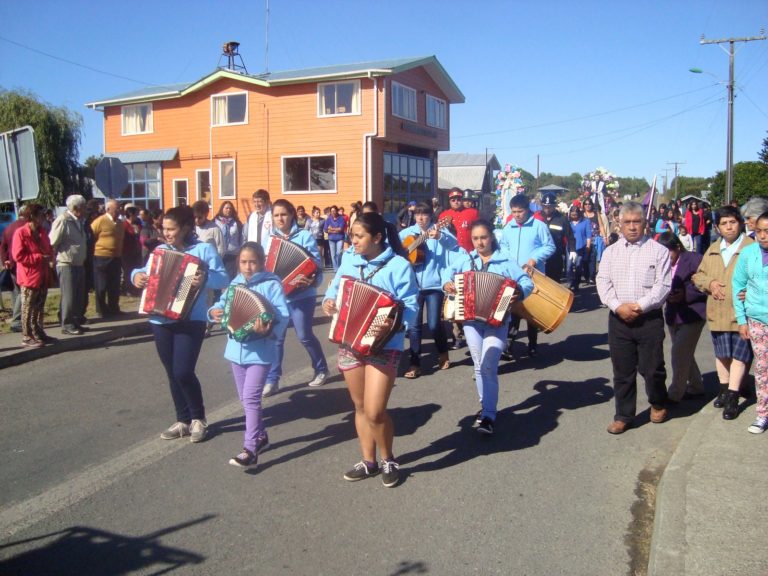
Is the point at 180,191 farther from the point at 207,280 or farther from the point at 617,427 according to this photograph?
the point at 617,427

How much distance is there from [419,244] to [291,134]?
23.3 meters

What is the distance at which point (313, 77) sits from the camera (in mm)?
28766

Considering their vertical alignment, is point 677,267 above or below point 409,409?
above

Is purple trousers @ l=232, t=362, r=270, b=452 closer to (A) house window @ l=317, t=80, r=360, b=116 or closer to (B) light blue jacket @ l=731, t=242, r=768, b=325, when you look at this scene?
(B) light blue jacket @ l=731, t=242, r=768, b=325

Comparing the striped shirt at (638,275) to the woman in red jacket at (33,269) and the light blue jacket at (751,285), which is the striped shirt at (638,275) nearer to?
the light blue jacket at (751,285)

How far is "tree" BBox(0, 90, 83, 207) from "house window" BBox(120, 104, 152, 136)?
4.17 metres

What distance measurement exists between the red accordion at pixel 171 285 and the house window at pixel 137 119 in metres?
31.0

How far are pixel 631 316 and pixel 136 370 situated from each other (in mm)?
5853

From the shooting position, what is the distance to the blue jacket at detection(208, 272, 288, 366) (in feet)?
17.3

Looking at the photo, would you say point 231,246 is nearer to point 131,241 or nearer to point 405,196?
point 131,241

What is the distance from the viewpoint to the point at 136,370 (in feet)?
27.8

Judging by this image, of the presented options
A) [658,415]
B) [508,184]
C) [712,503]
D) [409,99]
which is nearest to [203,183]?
[409,99]

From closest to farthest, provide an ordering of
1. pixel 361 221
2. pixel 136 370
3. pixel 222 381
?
pixel 361 221 < pixel 222 381 < pixel 136 370

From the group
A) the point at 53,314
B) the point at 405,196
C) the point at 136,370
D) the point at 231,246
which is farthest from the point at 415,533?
the point at 405,196
